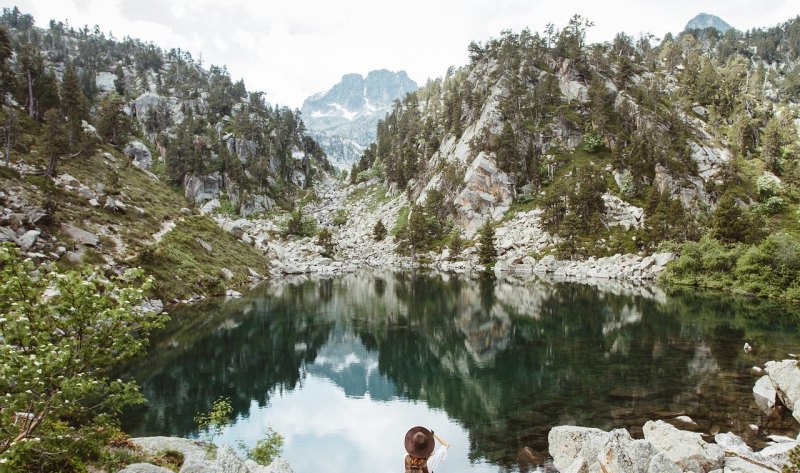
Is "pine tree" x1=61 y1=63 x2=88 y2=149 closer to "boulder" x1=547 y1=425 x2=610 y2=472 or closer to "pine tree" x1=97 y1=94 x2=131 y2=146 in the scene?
"pine tree" x1=97 y1=94 x2=131 y2=146

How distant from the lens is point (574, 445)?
18.2 meters

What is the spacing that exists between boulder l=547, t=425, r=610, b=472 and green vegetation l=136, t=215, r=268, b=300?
1955 inches

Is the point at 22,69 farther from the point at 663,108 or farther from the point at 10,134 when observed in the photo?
the point at 663,108

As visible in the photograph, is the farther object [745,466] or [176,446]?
[176,446]

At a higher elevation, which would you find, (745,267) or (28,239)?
(28,239)

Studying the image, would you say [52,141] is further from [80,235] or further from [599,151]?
[599,151]

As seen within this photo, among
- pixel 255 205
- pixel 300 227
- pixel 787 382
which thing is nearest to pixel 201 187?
pixel 255 205

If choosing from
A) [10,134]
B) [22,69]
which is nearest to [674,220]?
[10,134]

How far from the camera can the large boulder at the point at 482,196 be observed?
417 feet

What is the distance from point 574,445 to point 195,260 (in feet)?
207

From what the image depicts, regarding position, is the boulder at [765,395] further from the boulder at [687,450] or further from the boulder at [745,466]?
the boulder at [745,466]

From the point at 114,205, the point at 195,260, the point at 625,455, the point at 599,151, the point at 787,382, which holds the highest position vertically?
the point at 599,151

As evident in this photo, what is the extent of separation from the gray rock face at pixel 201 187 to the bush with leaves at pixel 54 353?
14442 cm

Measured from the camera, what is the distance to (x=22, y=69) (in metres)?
79.6
